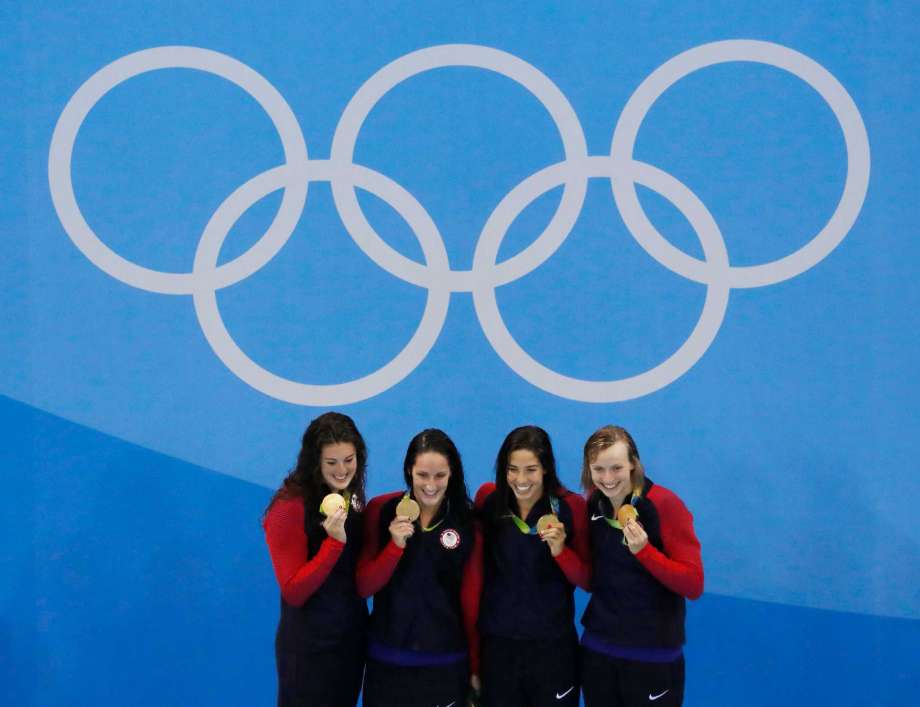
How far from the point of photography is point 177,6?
489 centimetres

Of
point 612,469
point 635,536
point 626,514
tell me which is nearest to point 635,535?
point 635,536

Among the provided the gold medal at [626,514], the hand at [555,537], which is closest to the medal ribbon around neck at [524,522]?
the hand at [555,537]

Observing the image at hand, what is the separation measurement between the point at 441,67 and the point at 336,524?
7.80ft

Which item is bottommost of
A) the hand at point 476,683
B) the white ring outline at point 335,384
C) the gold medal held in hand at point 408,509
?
the hand at point 476,683

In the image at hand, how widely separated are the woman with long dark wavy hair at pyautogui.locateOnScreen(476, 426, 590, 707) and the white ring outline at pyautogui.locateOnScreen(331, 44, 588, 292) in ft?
4.20

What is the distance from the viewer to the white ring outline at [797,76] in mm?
4789

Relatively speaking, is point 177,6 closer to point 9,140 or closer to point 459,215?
point 9,140

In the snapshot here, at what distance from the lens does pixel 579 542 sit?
12.4 feet

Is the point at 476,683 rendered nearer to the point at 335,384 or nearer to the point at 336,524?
the point at 336,524

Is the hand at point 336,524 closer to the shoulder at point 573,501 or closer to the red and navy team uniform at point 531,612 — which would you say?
the red and navy team uniform at point 531,612

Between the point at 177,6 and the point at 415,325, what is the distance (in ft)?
6.28

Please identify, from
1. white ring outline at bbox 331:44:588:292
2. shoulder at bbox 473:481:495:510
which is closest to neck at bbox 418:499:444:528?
shoulder at bbox 473:481:495:510

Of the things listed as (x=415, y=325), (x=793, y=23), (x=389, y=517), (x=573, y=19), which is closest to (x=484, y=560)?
(x=389, y=517)

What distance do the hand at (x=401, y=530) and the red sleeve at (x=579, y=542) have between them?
1.84ft
